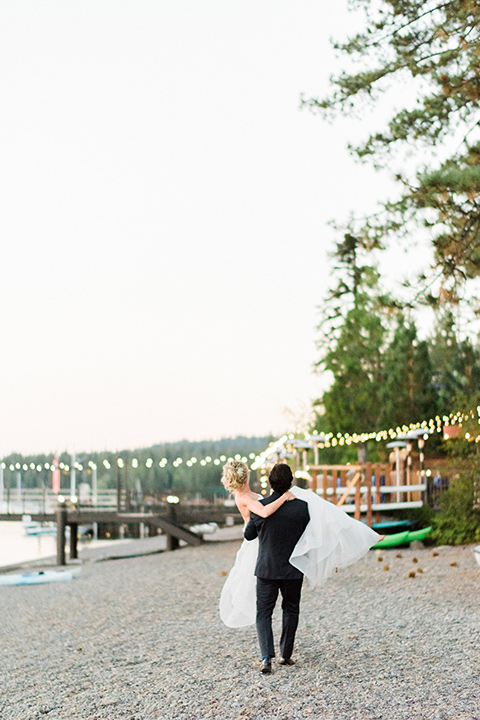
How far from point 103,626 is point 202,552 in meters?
10.5

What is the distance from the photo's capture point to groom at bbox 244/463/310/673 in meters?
5.75

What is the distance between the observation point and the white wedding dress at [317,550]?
19.4 feet

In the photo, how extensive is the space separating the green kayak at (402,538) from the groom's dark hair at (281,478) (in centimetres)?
1082

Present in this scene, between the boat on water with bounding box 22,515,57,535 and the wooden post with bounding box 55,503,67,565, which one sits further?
the boat on water with bounding box 22,515,57,535

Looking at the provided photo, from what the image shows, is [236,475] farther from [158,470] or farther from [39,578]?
[158,470]

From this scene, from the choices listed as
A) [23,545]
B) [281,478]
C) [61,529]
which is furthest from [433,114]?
[23,545]

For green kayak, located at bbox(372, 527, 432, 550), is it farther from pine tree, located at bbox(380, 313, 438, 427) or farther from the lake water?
the lake water

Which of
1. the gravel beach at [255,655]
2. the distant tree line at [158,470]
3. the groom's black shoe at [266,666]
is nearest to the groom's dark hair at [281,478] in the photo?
the groom's black shoe at [266,666]

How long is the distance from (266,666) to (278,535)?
1.00 metres

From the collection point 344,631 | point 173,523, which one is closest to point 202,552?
point 173,523

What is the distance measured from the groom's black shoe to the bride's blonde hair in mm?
1325

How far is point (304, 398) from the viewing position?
44781 millimetres

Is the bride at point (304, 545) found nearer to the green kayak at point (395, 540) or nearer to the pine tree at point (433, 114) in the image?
the pine tree at point (433, 114)

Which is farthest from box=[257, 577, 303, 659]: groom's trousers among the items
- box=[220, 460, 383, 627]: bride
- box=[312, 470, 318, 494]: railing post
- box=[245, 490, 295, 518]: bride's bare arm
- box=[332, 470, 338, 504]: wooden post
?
box=[312, 470, 318, 494]: railing post
